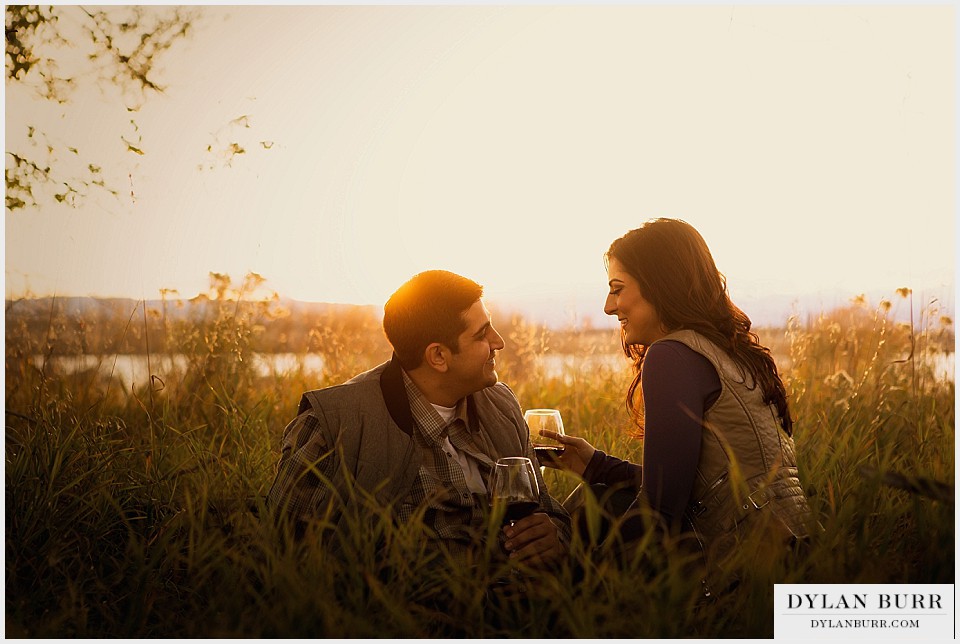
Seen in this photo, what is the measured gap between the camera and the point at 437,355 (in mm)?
3188

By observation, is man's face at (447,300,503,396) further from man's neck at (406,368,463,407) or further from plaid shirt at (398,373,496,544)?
plaid shirt at (398,373,496,544)

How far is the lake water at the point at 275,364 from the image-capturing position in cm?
412

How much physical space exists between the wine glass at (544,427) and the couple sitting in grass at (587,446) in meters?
0.07

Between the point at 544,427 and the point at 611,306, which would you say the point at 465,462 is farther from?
the point at 611,306

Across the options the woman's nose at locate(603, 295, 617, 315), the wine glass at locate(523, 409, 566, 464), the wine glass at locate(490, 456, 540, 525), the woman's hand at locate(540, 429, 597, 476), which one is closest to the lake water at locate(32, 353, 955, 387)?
the woman's hand at locate(540, 429, 597, 476)

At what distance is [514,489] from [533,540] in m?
0.18

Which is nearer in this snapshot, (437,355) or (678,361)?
(678,361)

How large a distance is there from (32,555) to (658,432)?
231 cm

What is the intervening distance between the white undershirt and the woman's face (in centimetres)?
81

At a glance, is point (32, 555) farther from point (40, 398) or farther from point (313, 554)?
point (313, 554)

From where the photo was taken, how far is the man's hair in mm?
3168

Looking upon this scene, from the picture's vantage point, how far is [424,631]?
2.45m

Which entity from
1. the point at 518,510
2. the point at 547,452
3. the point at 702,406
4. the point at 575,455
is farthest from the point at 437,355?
the point at 702,406

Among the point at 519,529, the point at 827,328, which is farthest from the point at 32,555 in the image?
the point at 827,328
